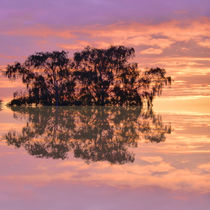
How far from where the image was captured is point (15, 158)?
323 inches

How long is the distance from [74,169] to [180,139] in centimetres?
545

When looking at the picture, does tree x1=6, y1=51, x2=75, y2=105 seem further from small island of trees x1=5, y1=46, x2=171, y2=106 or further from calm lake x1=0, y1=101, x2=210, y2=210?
calm lake x1=0, y1=101, x2=210, y2=210

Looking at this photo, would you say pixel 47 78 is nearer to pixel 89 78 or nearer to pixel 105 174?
pixel 89 78

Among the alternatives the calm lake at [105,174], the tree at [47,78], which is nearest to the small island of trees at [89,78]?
the tree at [47,78]

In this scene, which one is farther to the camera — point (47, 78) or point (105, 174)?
point (47, 78)

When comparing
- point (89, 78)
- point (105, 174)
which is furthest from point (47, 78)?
point (105, 174)

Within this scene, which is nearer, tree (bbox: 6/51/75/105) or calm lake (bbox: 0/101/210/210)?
calm lake (bbox: 0/101/210/210)

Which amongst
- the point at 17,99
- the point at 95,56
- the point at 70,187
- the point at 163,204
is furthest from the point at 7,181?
the point at 17,99

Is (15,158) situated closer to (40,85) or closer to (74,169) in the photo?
(74,169)

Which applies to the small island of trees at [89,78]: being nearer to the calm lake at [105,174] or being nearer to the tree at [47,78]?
the tree at [47,78]

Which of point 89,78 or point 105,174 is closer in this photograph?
point 105,174

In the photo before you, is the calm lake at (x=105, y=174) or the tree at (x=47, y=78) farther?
the tree at (x=47, y=78)

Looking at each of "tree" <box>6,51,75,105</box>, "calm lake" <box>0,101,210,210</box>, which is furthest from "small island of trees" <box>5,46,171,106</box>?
"calm lake" <box>0,101,210,210</box>

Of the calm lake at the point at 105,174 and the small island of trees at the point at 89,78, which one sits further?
the small island of trees at the point at 89,78
